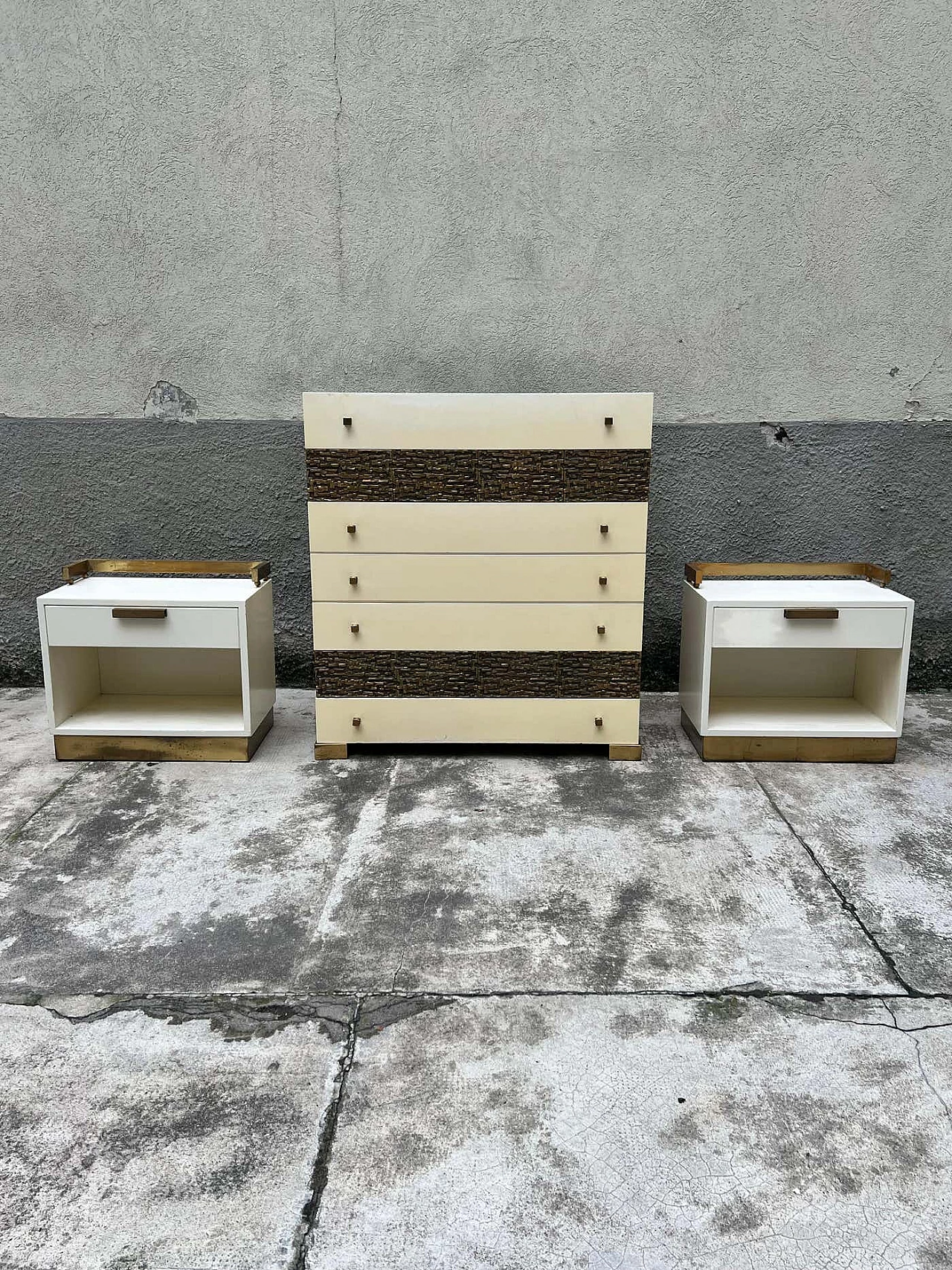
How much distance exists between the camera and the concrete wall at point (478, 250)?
3055mm

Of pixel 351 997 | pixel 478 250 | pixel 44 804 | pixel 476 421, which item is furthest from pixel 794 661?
pixel 44 804

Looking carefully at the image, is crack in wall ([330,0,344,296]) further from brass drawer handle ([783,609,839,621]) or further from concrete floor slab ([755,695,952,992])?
concrete floor slab ([755,695,952,992])

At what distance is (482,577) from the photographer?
270 centimetres

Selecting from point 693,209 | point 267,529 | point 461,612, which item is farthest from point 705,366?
point 267,529

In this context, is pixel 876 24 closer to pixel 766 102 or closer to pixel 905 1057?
pixel 766 102

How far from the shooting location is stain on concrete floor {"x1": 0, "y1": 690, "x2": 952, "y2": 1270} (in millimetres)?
1193

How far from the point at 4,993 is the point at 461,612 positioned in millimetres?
1517

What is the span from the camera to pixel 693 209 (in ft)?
10.3

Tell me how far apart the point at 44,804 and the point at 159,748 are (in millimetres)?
384

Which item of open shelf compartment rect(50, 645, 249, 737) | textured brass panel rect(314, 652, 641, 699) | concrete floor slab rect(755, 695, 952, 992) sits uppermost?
textured brass panel rect(314, 652, 641, 699)

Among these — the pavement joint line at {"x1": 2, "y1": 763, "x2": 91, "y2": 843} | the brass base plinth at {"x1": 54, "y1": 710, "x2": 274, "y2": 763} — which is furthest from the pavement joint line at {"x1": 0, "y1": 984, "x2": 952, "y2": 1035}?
the brass base plinth at {"x1": 54, "y1": 710, "x2": 274, "y2": 763}

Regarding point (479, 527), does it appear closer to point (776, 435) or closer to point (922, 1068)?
point (776, 435)

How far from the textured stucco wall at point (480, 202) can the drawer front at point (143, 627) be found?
963mm

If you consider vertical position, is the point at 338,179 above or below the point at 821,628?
above
